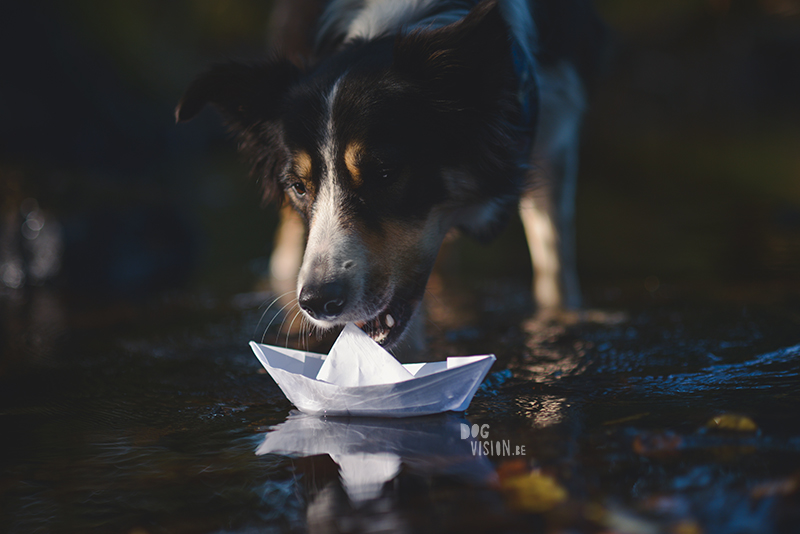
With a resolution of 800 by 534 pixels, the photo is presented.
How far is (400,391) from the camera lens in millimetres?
1794

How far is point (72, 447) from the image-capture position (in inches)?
71.3

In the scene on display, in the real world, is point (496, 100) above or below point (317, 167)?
above

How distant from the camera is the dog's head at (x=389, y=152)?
2.20 m

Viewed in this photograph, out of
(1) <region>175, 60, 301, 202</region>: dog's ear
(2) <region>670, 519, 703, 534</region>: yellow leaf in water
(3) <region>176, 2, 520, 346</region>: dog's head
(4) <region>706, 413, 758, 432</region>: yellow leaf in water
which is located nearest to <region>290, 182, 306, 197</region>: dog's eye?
(3) <region>176, 2, 520, 346</region>: dog's head

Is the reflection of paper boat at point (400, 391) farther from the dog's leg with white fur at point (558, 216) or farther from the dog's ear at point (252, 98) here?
the dog's leg with white fur at point (558, 216)

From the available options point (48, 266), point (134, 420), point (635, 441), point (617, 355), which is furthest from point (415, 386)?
point (48, 266)

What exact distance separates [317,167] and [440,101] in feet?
1.66

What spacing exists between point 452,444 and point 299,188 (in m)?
1.28

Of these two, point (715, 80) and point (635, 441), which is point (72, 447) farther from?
point (715, 80)

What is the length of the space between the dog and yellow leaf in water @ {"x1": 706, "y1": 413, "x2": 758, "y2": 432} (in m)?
1.05

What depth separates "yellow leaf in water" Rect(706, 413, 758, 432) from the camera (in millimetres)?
1593

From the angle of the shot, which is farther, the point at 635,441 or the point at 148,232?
the point at 148,232

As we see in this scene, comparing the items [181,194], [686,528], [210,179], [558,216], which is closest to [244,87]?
[558,216]

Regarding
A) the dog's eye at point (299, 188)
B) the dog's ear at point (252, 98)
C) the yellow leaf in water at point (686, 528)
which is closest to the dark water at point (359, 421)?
the yellow leaf in water at point (686, 528)
